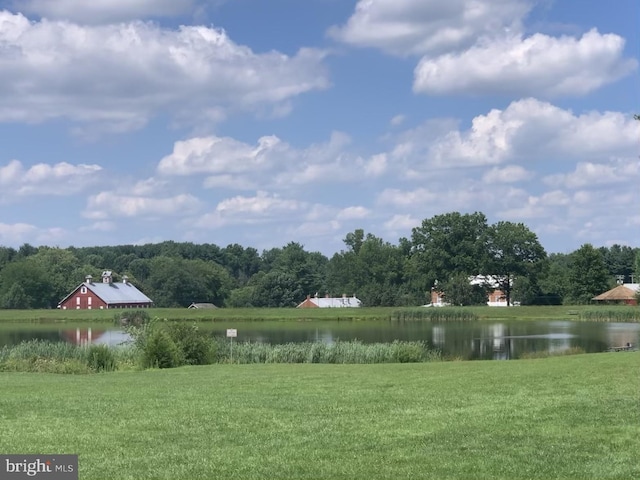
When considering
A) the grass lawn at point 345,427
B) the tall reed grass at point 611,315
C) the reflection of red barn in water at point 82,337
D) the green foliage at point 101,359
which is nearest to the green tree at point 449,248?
the tall reed grass at point 611,315

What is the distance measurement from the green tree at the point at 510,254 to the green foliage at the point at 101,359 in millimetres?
85183

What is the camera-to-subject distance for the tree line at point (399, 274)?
107812 mm

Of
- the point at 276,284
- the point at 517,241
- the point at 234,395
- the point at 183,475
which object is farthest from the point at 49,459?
the point at 276,284

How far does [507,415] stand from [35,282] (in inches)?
4819

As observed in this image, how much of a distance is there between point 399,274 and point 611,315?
56.3 meters

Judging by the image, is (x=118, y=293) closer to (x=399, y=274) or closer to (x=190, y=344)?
(x=399, y=274)

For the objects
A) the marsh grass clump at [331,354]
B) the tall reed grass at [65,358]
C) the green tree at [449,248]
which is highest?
the green tree at [449,248]

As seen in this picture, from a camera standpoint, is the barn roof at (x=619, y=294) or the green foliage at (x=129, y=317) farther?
the barn roof at (x=619, y=294)

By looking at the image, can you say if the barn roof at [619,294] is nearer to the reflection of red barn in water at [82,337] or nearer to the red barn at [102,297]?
the reflection of red barn in water at [82,337]

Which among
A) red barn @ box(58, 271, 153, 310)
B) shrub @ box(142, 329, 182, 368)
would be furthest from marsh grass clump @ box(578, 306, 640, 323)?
red barn @ box(58, 271, 153, 310)

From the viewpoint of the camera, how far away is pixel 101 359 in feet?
97.3

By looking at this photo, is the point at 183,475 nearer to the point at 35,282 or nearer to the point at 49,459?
the point at 49,459

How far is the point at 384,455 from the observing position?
10.2 metres

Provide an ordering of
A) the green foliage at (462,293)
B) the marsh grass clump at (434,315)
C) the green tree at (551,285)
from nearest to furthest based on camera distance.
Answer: the marsh grass clump at (434,315) < the green foliage at (462,293) < the green tree at (551,285)
